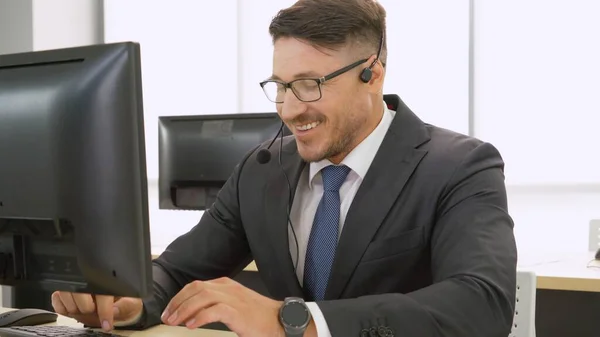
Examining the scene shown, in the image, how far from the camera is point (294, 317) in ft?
3.62

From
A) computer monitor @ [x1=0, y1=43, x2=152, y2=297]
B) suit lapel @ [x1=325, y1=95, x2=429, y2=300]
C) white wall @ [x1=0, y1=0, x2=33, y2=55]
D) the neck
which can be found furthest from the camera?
white wall @ [x1=0, y1=0, x2=33, y2=55]

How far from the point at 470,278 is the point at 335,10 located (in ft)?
2.04

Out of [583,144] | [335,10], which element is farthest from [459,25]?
[335,10]

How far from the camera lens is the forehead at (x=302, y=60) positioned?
1.51 meters

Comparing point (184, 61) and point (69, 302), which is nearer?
point (69, 302)

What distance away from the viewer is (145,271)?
1.01 metres

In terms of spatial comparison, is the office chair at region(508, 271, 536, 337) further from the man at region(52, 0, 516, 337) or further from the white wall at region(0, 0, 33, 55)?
the white wall at region(0, 0, 33, 55)

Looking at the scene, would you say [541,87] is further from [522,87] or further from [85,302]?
[85,302]

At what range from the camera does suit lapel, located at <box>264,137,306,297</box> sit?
1.58m

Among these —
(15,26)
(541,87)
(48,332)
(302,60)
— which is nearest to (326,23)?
(302,60)

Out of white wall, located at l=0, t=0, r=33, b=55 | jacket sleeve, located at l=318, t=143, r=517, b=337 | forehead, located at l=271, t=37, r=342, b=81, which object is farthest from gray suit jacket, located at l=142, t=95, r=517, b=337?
white wall, located at l=0, t=0, r=33, b=55

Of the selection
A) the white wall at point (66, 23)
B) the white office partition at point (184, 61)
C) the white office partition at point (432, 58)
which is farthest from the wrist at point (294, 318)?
the white wall at point (66, 23)

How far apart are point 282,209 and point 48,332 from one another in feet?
1.79

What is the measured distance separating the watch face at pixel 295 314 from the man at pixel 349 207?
0.71 ft
